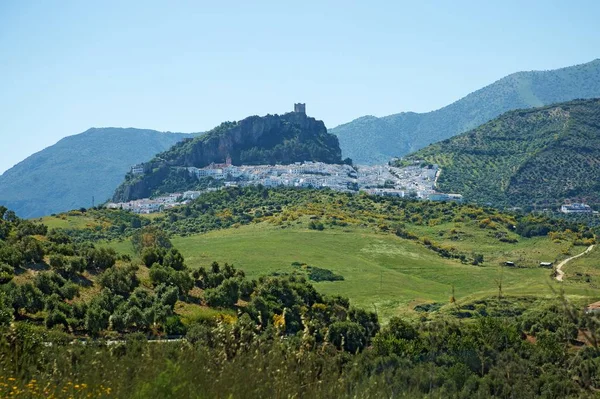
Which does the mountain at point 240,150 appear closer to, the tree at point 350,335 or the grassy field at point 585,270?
the grassy field at point 585,270

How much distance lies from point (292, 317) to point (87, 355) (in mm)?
21034

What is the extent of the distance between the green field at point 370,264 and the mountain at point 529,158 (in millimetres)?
60014

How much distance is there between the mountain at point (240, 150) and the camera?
162 meters

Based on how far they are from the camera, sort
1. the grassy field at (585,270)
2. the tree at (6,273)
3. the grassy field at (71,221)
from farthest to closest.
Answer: the grassy field at (71,221) → the grassy field at (585,270) → the tree at (6,273)

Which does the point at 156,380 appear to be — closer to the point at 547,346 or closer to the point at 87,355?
the point at 87,355

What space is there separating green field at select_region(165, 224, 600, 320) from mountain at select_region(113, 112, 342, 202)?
80891mm

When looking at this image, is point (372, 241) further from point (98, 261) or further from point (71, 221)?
point (98, 261)

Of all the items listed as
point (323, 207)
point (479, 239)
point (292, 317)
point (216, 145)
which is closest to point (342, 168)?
point (216, 145)

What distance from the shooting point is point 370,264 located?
6694cm

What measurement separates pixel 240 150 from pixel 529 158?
70904mm

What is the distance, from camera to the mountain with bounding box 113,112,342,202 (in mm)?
162500

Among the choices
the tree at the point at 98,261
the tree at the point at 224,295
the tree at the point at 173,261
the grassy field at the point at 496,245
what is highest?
the tree at the point at 98,261

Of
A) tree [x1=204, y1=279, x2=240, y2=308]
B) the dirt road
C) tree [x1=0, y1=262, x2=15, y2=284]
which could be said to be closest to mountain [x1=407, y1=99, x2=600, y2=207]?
the dirt road

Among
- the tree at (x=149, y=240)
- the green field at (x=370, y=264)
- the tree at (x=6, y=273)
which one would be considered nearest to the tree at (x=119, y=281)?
the tree at (x=6, y=273)
